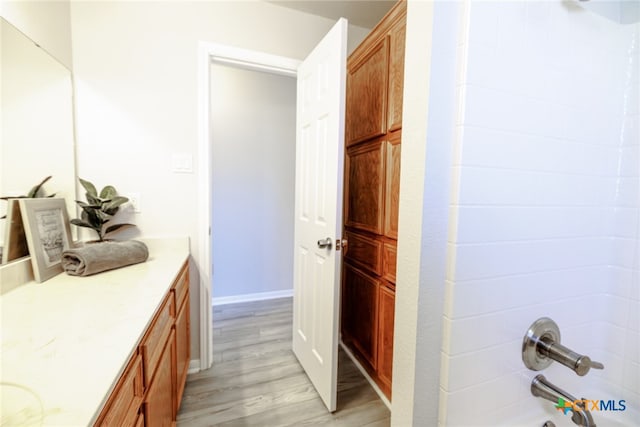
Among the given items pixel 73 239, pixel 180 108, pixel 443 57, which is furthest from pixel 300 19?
pixel 73 239

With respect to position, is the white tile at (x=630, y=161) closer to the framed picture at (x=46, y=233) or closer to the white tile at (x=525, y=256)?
the white tile at (x=525, y=256)

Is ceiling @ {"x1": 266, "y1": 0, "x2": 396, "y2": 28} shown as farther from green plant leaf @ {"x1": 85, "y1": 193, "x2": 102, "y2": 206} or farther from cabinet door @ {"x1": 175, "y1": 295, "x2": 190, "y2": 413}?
cabinet door @ {"x1": 175, "y1": 295, "x2": 190, "y2": 413}

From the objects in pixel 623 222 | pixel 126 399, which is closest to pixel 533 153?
pixel 623 222

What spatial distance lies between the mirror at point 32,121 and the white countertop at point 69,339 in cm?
38

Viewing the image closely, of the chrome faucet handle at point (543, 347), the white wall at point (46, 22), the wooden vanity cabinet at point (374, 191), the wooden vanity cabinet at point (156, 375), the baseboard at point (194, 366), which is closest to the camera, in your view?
the wooden vanity cabinet at point (156, 375)

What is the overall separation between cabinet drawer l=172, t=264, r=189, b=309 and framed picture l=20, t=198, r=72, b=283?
490mm

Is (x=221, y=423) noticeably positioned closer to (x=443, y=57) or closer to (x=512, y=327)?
(x=512, y=327)

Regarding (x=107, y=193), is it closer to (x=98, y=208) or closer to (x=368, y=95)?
(x=98, y=208)

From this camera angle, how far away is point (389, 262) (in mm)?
1503

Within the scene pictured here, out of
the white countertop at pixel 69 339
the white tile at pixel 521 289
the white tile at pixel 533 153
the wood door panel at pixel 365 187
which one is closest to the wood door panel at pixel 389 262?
the wood door panel at pixel 365 187

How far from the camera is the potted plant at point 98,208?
1.45 m

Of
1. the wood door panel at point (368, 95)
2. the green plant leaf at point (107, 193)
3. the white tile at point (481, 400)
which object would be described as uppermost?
the wood door panel at point (368, 95)

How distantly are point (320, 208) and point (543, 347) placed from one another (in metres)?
1.10

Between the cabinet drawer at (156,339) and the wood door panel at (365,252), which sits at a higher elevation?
the wood door panel at (365,252)
